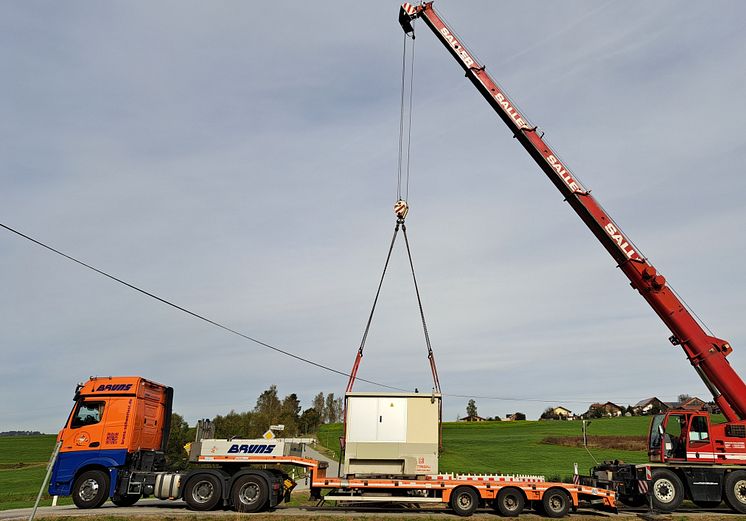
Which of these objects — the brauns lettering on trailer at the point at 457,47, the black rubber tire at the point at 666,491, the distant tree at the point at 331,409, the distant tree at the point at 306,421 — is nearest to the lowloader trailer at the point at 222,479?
the black rubber tire at the point at 666,491

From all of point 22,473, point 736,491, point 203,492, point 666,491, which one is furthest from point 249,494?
point 22,473

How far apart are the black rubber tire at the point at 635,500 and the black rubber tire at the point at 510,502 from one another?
17.3ft

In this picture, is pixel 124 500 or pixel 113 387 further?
pixel 113 387

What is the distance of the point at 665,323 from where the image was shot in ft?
69.8

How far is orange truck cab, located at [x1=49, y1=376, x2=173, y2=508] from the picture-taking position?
62.0 feet

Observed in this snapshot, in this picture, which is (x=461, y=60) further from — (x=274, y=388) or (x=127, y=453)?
(x=274, y=388)

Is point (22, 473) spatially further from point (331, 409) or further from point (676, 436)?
point (331, 409)

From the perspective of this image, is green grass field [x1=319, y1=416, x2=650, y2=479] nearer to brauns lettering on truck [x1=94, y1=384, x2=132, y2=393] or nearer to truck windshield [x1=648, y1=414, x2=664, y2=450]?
truck windshield [x1=648, y1=414, x2=664, y2=450]

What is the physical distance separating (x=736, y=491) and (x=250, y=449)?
56.0 feet

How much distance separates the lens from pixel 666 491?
63.8ft

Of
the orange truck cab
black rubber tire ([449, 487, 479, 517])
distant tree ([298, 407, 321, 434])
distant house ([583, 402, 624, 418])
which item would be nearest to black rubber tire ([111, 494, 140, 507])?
the orange truck cab

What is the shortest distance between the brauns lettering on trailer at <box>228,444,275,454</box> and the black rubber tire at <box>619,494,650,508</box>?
13.2m

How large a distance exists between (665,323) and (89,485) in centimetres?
2191

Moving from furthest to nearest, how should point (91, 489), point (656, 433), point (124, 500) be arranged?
point (656, 433) → point (124, 500) → point (91, 489)
